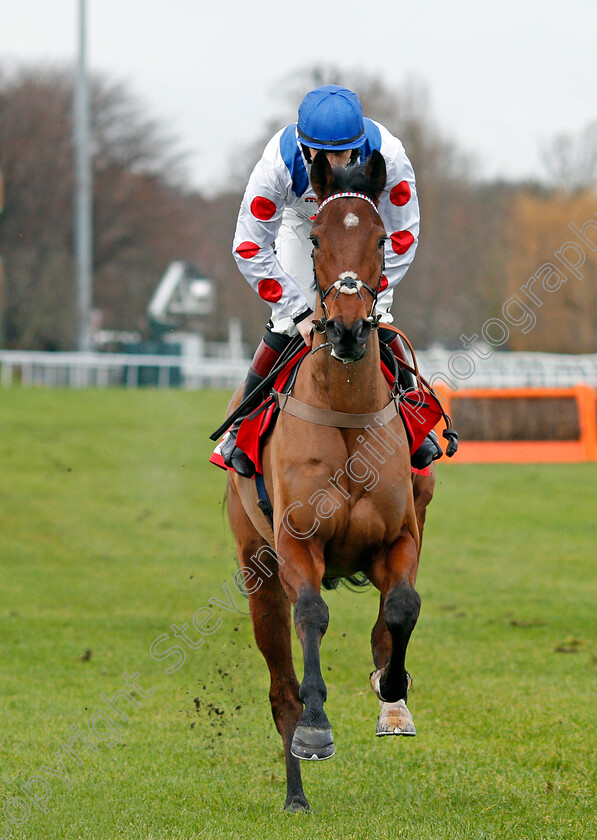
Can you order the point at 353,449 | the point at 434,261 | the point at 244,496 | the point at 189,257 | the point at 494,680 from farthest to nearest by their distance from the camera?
the point at 189,257, the point at 434,261, the point at 494,680, the point at 244,496, the point at 353,449

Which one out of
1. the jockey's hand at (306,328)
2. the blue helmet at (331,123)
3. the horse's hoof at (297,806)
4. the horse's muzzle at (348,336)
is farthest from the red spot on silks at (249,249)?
the horse's hoof at (297,806)

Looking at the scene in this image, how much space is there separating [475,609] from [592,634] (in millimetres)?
1218

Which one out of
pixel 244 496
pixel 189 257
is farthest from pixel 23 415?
pixel 189 257

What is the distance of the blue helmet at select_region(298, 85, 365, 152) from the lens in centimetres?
443

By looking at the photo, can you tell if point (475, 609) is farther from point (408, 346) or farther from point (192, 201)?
point (192, 201)

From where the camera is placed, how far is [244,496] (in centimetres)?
523

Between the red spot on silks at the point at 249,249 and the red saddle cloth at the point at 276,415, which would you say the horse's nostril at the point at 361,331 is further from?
the red spot on silks at the point at 249,249

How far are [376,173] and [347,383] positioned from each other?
2.63 feet

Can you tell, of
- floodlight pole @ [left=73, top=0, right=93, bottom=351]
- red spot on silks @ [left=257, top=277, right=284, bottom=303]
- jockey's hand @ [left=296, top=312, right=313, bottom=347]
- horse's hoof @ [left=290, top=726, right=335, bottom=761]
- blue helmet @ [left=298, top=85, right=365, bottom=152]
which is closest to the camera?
horse's hoof @ [left=290, top=726, right=335, bottom=761]

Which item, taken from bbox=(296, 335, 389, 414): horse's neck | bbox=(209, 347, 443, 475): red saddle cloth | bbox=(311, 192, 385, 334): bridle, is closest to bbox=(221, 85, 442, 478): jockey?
bbox=(209, 347, 443, 475): red saddle cloth

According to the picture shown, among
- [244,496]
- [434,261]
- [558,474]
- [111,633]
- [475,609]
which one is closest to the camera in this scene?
[244,496]

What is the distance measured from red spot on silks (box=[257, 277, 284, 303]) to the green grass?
7.21ft

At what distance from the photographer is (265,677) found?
761 centimetres

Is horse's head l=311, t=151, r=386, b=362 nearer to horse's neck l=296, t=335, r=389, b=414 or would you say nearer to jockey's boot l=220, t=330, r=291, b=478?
horse's neck l=296, t=335, r=389, b=414
